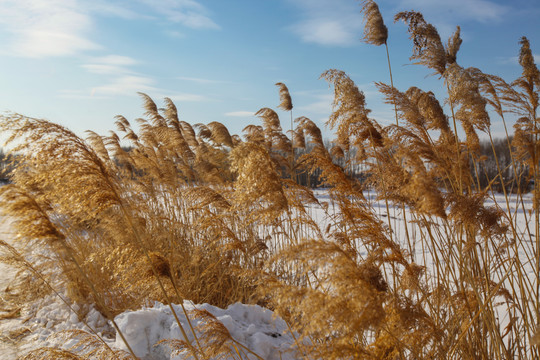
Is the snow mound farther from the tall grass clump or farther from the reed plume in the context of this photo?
the reed plume

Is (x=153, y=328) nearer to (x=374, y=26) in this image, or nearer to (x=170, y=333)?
(x=170, y=333)

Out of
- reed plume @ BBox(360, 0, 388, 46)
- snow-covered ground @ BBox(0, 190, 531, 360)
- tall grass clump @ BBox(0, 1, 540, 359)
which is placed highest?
reed plume @ BBox(360, 0, 388, 46)

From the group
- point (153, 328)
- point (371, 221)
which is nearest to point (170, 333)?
point (153, 328)

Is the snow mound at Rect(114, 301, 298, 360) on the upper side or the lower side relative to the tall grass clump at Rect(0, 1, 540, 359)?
lower

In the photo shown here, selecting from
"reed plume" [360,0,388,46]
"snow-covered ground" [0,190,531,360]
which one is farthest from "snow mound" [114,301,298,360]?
"reed plume" [360,0,388,46]

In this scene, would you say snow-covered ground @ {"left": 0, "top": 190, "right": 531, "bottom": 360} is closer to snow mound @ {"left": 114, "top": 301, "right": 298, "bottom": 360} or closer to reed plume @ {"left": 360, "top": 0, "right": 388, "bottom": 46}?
snow mound @ {"left": 114, "top": 301, "right": 298, "bottom": 360}

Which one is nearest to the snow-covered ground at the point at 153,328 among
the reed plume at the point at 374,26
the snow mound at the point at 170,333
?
the snow mound at the point at 170,333

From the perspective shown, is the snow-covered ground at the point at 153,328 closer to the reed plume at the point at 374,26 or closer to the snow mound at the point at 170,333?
the snow mound at the point at 170,333

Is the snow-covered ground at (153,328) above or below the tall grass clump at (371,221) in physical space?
below

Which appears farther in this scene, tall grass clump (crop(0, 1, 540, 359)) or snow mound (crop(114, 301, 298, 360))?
snow mound (crop(114, 301, 298, 360))

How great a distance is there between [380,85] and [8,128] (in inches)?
87.2

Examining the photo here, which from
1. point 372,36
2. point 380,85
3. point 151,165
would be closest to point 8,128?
point 380,85

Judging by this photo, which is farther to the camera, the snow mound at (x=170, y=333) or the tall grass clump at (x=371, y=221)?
the snow mound at (x=170, y=333)

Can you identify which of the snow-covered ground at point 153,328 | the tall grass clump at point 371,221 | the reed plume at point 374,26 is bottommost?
the snow-covered ground at point 153,328
